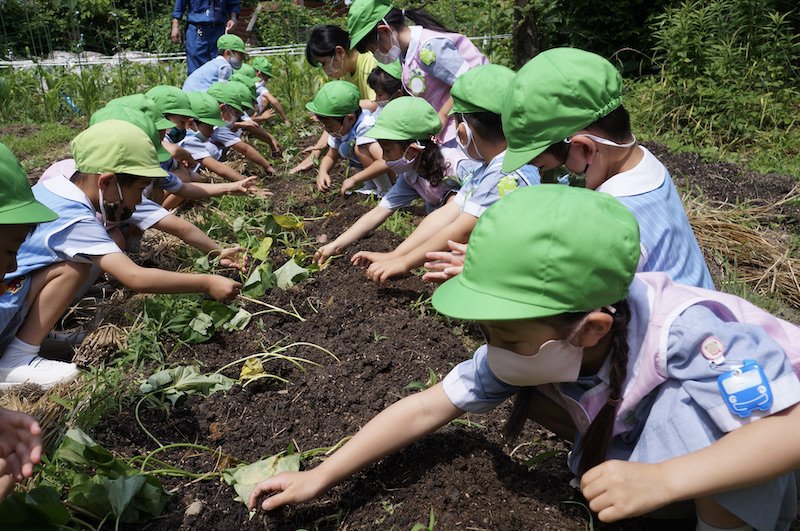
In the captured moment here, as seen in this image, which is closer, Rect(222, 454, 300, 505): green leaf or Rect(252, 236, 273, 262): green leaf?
Rect(222, 454, 300, 505): green leaf

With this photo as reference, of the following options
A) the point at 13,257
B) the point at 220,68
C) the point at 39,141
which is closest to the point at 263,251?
the point at 13,257

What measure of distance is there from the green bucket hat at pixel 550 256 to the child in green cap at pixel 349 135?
329cm

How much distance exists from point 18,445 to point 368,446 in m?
0.87

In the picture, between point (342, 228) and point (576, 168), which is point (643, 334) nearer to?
point (576, 168)

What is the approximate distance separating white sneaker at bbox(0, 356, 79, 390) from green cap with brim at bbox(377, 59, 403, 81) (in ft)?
9.59

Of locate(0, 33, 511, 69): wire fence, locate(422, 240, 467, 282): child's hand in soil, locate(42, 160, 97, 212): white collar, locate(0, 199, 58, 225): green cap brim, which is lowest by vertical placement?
locate(0, 33, 511, 69): wire fence

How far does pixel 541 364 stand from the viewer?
1531 mm

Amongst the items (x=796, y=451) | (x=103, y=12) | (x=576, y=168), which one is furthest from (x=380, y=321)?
(x=103, y=12)

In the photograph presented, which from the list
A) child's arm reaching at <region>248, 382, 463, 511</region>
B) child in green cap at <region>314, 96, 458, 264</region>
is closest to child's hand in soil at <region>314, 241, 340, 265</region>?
child in green cap at <region>314, 96, 458, 264</region>

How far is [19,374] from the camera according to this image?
2.94 metres

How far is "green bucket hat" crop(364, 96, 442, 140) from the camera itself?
3613 millimetres

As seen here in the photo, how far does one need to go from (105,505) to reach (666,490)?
4.78 feet

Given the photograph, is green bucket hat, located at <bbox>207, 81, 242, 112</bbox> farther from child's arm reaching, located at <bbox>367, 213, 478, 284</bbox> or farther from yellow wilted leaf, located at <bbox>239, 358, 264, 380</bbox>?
yellow wilted leaf, located at <bbox>239, 358, 264, 380</bbox>

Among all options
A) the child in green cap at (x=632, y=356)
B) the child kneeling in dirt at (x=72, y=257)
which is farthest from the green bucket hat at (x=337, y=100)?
the child in green cap at (x=632, y=356)
